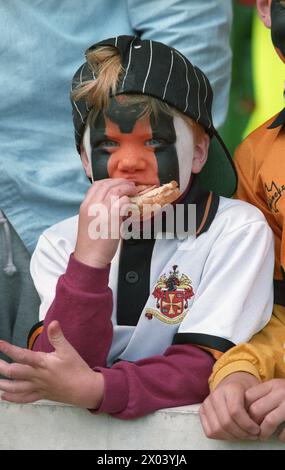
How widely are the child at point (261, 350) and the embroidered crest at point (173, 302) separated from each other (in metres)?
0.18

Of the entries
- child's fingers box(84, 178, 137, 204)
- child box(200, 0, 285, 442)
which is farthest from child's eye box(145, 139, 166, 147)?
child box(200, 0, 285, 442)

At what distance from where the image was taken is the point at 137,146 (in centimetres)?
260

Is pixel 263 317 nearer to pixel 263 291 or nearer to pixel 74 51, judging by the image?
pixel 263 291

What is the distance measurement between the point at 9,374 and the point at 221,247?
0.60 metres

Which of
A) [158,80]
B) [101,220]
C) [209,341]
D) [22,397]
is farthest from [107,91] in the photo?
[22,397]

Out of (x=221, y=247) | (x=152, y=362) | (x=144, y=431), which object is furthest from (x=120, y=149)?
(x=144, y=431)

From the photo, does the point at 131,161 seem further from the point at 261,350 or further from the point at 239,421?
the point at 239,421

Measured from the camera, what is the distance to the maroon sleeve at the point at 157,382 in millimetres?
2350

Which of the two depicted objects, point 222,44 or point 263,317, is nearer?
point 263,317

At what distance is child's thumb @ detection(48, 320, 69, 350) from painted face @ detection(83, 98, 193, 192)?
18.4 inches

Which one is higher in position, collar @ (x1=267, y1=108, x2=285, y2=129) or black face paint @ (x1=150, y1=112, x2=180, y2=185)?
black face paint @ (x1=150, y1=112, x2=180, y2=185)

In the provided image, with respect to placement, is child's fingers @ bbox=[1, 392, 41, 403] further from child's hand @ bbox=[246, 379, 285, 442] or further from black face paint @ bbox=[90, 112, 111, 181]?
black face paint @ bbox=[90, 112, 111, 181]

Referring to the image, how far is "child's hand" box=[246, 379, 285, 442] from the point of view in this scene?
224 cm
